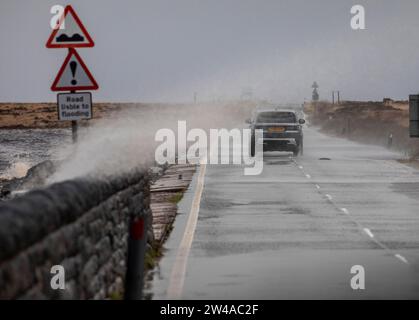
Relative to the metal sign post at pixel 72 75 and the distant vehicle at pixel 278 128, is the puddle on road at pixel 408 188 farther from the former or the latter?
the distant vehicle at pixel 278 128

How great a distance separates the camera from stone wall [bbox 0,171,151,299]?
766 centimetres

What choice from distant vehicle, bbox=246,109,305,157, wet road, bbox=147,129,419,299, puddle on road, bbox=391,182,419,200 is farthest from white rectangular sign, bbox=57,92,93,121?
distant vehicle, bbox=246,109,305,157

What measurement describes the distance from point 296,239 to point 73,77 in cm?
447

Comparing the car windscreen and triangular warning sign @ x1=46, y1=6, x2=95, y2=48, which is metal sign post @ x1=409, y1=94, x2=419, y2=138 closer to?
the car windscreen

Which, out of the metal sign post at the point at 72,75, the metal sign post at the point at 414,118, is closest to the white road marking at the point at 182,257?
the metal sign post at the point at 72,75

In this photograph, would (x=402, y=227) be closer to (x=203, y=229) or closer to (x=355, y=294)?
(x=203, y=229)

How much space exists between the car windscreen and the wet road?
1115cm

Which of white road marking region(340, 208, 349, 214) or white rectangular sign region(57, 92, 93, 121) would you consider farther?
white road marking region(340, 208, 349, 214)

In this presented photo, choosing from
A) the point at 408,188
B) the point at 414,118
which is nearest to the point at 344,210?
the point at 408,188

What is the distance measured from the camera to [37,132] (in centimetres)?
12319

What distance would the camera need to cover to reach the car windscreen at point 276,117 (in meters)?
46.7

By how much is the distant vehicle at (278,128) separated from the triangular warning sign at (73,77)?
29.1 m

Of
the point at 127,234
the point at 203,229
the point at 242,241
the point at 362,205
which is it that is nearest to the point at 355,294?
the point at 127,234

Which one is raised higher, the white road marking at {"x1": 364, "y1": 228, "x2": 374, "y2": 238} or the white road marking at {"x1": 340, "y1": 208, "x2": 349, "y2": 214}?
the white road marking at {"x1": 364, "y1": 228, "x2": 374, "y2": 238}
